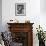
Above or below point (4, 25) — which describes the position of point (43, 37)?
below

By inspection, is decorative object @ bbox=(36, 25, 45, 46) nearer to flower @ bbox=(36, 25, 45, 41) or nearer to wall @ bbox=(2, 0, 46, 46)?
flower @ bbox=(36, 25, 45, 41)

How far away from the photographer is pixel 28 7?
552cm

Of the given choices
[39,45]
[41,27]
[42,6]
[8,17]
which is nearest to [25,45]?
[39,45]

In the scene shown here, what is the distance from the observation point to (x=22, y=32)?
5.39 metres

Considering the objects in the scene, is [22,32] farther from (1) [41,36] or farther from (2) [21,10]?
(2) [21,10]

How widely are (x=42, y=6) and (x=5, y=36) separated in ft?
7.63

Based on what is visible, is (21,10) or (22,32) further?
(21,10)

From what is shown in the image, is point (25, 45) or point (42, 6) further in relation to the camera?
point (42, 6)

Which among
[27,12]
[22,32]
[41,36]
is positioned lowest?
[41,36]

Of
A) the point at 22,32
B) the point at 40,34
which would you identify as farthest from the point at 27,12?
the point at 40,34

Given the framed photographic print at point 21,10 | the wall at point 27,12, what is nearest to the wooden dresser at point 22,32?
the wall at point 27,12

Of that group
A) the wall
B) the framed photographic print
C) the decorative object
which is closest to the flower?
the decorative object

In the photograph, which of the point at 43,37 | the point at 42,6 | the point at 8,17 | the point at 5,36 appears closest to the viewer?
the point at 5,36

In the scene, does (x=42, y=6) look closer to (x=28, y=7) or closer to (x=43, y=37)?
(x=28, y=7)
